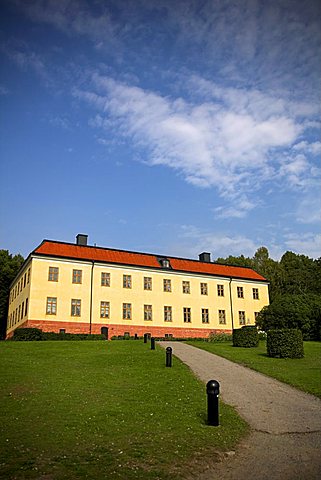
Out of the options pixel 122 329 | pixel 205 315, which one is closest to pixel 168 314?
pixel 205 315

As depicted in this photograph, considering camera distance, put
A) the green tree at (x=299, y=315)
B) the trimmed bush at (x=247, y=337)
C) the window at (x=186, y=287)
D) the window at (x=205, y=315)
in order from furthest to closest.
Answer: the window at (x=205, y=315), the window at (x=186, y=287), the green tree at (x=299, y=315), the trimmed bush at (x=247, y=337)

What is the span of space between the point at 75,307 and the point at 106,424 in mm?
31001

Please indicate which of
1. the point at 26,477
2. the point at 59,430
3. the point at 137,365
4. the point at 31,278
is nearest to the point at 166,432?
the point at 59,430

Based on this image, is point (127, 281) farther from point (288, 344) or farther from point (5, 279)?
point (288, 344)

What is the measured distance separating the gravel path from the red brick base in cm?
2328

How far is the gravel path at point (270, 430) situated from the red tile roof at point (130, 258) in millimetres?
25719

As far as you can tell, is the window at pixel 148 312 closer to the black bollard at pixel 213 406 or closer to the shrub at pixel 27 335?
the shrub at pixel 27 335

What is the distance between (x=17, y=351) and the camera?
22.4 m

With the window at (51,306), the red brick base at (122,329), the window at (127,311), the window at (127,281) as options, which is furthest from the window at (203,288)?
the window at (51,306)

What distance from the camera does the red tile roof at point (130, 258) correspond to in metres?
40.1

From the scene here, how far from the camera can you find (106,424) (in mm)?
9031

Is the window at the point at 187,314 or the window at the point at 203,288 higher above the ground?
the window at the point at 203,288

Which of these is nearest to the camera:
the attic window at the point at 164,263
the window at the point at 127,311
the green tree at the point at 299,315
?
the green tree at the point at 299,315

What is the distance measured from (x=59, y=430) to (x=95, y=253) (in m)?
34.3
